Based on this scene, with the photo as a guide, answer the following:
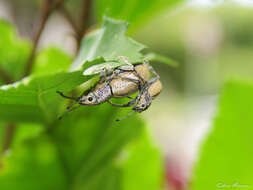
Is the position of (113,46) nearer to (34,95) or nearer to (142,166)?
(34,95)

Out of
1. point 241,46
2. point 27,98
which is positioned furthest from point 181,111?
point 27,98

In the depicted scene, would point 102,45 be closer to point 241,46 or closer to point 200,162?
point 200,162

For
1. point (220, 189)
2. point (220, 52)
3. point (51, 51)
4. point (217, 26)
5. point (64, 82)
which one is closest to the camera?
point (64, 82)

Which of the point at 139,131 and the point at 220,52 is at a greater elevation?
the point at 139,131

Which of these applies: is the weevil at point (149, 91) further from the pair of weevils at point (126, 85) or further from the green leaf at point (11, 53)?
the green leaf at point (11, 53)

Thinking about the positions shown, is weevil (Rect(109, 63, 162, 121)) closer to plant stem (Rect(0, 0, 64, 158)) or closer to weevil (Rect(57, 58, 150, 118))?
weevil (Rect(57, 58, 150, 118))

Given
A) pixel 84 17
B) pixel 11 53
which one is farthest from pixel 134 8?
pixel 11 53

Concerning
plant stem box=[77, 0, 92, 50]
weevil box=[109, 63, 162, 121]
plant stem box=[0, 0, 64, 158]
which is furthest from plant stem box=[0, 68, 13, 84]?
weevil box=[109, 63, 162, 121]
